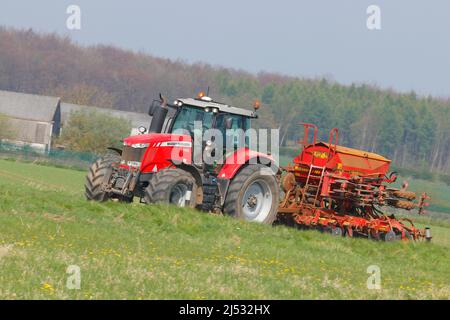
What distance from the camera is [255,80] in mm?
110938

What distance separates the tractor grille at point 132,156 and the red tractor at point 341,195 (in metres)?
3.57

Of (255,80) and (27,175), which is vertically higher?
(255,80)

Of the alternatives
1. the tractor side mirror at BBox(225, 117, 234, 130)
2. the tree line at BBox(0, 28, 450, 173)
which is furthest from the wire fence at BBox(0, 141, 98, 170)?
the tractor side mirror at BBox(225, 117, 234, 130)

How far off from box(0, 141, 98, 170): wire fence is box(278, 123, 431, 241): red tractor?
37121mm

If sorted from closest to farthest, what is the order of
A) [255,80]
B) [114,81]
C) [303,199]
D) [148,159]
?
1. [148,159]
2. [303,199]
3. [255,80]
4. [114,81]

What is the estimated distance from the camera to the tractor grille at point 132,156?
17219 mm

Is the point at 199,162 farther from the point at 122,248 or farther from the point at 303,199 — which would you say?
the point at 122,248

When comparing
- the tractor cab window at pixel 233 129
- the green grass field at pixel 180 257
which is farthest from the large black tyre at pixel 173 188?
the tractor cab window at pixel 233 129

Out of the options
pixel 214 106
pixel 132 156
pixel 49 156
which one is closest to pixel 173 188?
pixel 132 156

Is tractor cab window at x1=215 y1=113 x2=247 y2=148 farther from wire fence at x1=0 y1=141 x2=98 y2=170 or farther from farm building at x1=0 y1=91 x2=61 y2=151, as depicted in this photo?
farm building at x1=0 y1=91 x2=61 y2=151

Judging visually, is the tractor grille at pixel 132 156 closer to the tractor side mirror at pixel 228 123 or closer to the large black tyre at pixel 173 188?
the large black tyre at pixel 173 188

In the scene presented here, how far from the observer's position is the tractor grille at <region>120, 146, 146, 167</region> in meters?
17.2
